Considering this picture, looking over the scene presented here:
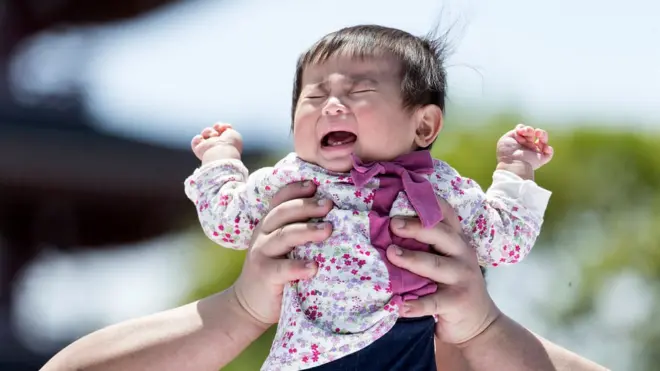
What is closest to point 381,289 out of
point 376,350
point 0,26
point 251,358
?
point 376,350

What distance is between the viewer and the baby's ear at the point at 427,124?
178cm

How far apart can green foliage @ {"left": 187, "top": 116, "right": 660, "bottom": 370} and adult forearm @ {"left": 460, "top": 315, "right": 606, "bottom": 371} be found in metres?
5.03

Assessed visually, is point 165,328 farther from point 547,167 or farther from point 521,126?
point 547,167

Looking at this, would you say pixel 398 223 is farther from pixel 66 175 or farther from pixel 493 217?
pixel 66 175

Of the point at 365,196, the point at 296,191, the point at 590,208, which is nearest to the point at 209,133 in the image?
the point at 296,191

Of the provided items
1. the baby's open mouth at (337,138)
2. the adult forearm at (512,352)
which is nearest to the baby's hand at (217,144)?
the baby's open mouth at (337,138)

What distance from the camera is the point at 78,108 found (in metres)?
6.91

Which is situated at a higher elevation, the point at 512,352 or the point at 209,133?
the point at 209,133

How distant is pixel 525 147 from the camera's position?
1.94 meters

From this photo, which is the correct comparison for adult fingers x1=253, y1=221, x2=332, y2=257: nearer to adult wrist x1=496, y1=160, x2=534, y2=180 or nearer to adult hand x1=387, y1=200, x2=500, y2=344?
adult hand x1=387, y1=200, x2=500, y2=344

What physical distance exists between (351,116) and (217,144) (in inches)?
15.0

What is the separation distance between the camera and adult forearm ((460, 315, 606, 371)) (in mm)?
1830

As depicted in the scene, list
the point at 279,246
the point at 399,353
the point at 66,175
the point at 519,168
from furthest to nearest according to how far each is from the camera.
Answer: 1. the point at 66,175
2. the point at 519,168
3. the point at 279,246
4. the point at 399,353

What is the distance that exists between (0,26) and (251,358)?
3170 mm
